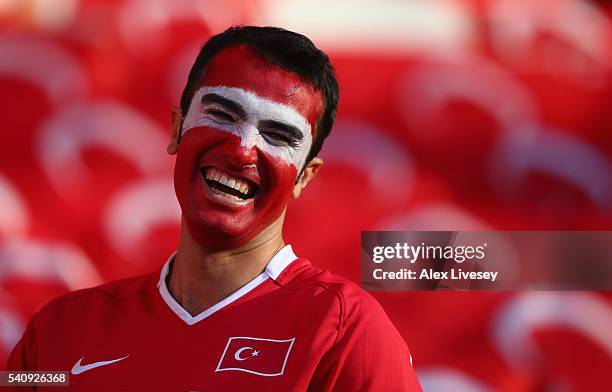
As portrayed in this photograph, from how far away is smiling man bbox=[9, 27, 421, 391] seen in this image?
145 centimetres

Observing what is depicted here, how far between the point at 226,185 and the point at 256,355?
0.36 metres

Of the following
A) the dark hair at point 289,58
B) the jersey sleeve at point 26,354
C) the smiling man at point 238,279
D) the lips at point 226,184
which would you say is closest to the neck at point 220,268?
the smiling man at point 238,279

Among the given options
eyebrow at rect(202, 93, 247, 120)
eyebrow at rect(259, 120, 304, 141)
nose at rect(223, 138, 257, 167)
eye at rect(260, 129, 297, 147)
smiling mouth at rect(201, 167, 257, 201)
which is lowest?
smiling mouth at rect(201, 167, 257, 201)

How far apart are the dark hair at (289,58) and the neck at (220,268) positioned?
222mm

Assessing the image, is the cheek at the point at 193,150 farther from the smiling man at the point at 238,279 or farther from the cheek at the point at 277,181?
the cheek at the point at 277,181

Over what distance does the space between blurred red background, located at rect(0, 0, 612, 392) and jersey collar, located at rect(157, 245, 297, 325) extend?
277mm

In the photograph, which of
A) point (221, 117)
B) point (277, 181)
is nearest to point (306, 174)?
point (277, 181)

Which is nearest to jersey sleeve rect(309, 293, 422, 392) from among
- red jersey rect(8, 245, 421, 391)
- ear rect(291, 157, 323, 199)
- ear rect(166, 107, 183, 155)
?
red jersey rect(8, 245, 421, 391)

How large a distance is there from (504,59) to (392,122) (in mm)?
331

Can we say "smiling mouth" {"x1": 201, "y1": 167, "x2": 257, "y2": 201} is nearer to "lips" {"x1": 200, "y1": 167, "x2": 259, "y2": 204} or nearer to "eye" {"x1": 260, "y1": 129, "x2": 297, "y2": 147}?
"lips" {"x1": 200, "y1": 167, "x2": 259, "y2": 204}

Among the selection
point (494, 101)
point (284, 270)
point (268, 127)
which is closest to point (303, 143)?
point (268, 127)

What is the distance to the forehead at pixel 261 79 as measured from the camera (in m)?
1.53

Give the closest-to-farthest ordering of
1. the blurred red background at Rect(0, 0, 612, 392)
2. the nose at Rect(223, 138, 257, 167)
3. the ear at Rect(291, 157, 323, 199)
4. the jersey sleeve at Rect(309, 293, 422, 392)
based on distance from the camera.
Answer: the jersey sleeve at Rect(309, 293, 422, 392) < the nose at Rect(223, 138, 257, 167) < the ear at Rect(291, 157, 323, 199) < the blurred red background at Rect(0, 0, 612, 392)

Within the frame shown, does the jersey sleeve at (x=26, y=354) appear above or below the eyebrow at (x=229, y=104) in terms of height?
below
